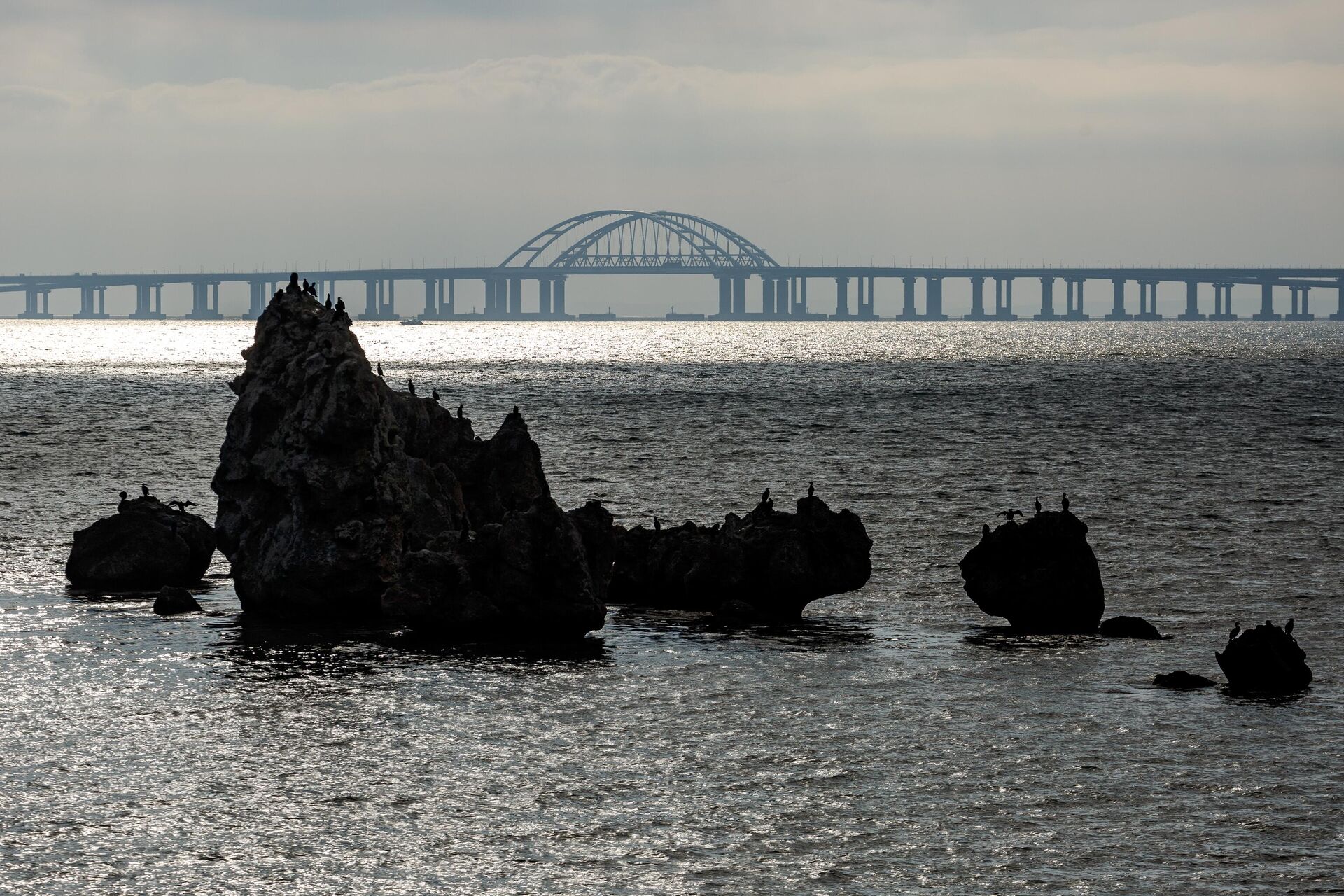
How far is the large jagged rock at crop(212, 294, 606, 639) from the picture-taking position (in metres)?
29.7

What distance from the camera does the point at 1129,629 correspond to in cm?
3048

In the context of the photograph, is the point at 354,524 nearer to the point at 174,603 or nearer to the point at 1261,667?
the point at 174,603

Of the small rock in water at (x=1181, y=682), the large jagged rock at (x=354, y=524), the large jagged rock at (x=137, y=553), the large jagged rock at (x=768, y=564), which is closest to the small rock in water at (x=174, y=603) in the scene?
the large jagged rock at (x=354, y=524)

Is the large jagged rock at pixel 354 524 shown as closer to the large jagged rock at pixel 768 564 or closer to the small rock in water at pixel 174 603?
the small rock in water at pixel 174 603

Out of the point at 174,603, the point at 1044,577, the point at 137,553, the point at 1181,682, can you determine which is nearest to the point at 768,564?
the point at 1044,577

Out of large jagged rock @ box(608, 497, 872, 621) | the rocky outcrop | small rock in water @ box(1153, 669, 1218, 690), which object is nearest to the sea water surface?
small rock in water @ box(1153, 669, 1218, 690)

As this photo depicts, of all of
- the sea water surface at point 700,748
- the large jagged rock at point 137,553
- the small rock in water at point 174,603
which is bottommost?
the sea water surface at point 700,748

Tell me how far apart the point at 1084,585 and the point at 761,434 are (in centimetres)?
5628

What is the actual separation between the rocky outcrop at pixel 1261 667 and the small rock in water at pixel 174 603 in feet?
63.1

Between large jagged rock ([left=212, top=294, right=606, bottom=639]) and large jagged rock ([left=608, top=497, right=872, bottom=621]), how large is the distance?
140 inches

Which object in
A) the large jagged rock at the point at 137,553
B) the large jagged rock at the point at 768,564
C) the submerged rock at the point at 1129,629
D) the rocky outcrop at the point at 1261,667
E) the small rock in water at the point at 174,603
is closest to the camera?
the rocky outcrop at the point at 1261,667

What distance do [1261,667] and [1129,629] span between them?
16.6ft

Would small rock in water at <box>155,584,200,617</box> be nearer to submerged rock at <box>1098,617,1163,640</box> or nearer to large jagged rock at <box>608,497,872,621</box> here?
large jagged rock at <box>608,497,872,621</box>

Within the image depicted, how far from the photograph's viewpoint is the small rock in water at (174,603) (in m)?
31.6
